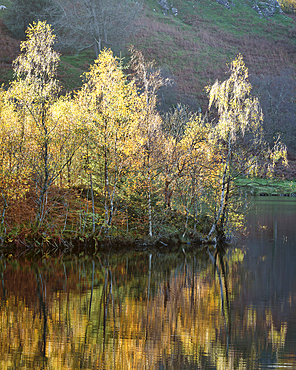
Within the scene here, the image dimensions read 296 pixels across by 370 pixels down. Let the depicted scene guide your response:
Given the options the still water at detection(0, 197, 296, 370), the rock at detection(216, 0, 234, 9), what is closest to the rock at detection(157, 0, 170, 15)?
the rock at detection(216, 0, 234, 9)

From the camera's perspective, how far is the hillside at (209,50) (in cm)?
7062

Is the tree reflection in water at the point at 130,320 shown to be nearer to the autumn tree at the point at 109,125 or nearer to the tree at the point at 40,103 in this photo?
the tree at the point at 40,103

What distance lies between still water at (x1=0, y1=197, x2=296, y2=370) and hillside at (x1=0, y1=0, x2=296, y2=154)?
1832 inches

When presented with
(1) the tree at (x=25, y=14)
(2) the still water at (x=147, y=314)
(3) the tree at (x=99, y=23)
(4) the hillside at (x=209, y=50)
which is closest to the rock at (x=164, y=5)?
(4) the hillside at (x=209, y=50)

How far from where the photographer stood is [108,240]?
20531 mm

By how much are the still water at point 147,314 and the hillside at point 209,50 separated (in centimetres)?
4653

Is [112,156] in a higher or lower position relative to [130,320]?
higher

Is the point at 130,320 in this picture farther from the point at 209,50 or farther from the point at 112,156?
the point at 209,50

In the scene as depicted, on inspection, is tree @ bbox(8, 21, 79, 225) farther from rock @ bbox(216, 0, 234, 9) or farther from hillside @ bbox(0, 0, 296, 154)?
rock @ bbox(216, 0, 234, 9)

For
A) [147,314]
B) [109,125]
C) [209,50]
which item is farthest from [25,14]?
[147,314]

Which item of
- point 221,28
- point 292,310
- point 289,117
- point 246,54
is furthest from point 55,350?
point 221,28

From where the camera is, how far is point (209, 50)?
9462 centimetres

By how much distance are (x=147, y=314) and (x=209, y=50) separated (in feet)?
299

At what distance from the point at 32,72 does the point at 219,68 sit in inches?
2869
